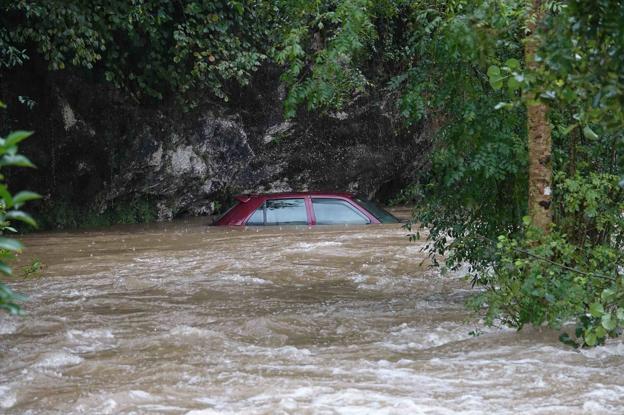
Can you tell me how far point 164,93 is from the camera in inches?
645

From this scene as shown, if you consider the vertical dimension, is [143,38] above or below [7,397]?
above

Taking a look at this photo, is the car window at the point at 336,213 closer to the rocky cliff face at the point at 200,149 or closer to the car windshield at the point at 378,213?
the car windshield at the point at 378,213

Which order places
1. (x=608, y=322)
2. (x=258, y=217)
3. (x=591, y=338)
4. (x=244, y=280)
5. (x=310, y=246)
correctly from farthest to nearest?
(x=258, y=217), (x=310, y=246), (x=244, y=280), (x=591, y=338), (x=608, y=322)

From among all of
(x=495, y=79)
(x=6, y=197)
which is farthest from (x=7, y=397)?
(x=495, y=79)

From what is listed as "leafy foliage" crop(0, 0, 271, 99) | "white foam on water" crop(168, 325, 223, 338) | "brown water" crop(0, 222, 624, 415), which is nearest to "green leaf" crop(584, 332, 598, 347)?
"brown water" crop(0, 222, 624, 415)

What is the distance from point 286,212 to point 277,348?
749 cm

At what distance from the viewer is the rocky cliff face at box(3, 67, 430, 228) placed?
15859mm

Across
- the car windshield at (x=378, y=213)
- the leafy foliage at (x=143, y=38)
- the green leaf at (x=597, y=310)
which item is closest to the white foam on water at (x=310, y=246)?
the car windshield at (x=378, y=213)

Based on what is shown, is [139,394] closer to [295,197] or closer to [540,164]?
[540,164]

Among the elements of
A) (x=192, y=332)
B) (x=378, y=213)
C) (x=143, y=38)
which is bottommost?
(x=192, y=332)

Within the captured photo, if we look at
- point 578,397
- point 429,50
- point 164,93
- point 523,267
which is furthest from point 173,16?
point 578,397

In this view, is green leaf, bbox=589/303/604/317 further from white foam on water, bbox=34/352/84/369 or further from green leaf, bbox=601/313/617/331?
white foam on water, bbox=34/352/84/369

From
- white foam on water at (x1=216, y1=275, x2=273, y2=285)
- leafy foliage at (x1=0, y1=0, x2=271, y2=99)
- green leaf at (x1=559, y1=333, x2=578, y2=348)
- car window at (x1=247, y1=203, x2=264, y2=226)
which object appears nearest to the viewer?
green leaf at (x1=559, y1=333, x2=578, y2=348)

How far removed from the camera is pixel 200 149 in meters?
17.2
